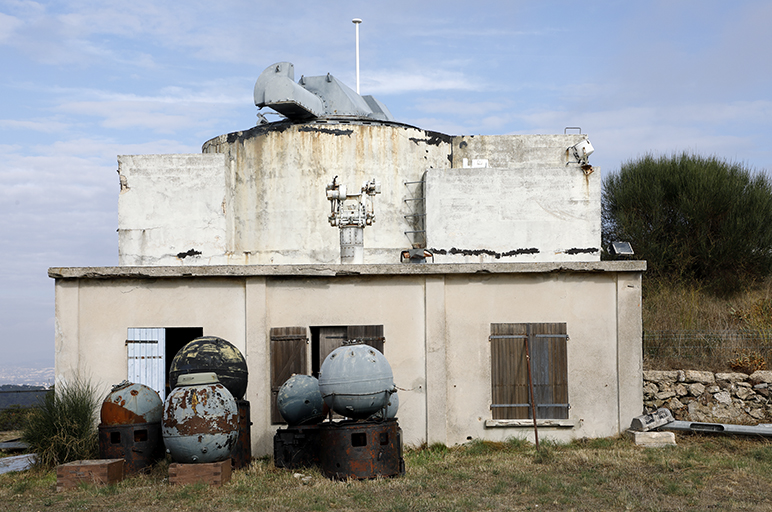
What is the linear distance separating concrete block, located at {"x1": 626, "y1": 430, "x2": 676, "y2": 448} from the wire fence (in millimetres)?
2449

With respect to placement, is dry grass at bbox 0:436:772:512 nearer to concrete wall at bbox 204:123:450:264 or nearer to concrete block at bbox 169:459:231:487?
concrete block at bbox 169:459:231:487

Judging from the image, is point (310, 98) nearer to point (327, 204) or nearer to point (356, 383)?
point (327, 204)

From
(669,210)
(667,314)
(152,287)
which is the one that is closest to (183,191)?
(152,287)

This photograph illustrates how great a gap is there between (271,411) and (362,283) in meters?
2.58

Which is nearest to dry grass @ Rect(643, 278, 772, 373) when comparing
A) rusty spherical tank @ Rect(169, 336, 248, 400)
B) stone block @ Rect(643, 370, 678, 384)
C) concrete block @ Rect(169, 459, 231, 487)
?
stone block @ Rect(643, 370, 678, 384)

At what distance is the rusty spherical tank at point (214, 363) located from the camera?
1000cm

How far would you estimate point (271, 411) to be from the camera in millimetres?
11594

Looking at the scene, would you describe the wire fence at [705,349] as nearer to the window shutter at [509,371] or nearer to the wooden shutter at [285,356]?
the window shutter at [509,371]

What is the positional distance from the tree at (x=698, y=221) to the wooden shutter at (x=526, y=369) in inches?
370

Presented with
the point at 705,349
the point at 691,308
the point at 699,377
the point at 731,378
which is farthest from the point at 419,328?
the point at 691,308

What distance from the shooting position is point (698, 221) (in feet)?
68.0

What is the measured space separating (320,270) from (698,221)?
13.6 meters

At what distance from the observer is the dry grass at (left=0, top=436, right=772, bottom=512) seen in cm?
823

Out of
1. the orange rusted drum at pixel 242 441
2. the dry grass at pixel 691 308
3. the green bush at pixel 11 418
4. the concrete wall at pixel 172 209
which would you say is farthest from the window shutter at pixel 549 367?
the green bush at pixel 11 418
